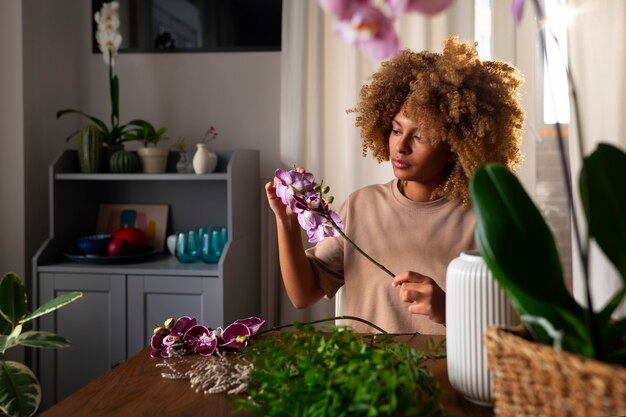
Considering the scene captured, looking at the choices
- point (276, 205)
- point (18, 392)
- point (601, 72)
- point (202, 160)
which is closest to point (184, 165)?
point (202, 160)

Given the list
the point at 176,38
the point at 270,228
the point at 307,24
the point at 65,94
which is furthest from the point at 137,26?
the point at 270,228

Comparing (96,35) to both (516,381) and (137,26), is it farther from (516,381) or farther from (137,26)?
(516,381)

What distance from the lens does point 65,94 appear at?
10.9 ft

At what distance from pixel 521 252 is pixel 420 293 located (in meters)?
0.60

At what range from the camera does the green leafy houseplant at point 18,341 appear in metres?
2.18

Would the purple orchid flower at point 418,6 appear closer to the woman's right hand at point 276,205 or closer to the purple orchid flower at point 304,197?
the purple orchid flower at point 304,197

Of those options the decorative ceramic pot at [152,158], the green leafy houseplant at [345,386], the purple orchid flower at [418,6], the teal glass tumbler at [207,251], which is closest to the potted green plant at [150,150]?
the decorative ceramic pot at [152,158]

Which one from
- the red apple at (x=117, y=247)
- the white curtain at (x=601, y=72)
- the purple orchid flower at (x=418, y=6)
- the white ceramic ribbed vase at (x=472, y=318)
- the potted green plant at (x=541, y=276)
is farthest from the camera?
the red apple at (x=117, y=247)

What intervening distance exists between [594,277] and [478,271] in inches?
84.5

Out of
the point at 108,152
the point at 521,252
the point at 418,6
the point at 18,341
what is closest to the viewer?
the point at 418,6

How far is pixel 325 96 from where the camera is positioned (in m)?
3.17

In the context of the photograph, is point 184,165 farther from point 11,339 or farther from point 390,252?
point 390,252

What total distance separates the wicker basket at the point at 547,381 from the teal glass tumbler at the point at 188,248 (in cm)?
230

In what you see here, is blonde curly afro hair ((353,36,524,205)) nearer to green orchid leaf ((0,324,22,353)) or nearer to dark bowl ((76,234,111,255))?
green orchid leaf ((0,324,22,353))
